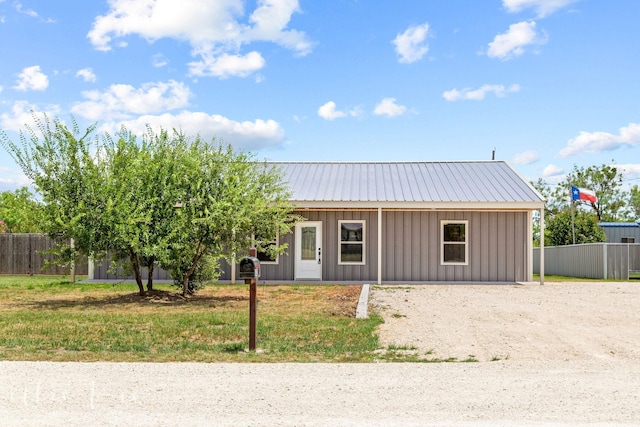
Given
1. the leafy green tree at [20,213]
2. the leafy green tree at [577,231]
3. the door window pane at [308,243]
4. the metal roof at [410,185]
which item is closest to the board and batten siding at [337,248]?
the door window pane at [308,243]

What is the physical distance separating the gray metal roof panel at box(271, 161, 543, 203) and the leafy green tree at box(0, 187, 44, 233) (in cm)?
761

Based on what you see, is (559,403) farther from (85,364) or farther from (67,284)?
(67,284)

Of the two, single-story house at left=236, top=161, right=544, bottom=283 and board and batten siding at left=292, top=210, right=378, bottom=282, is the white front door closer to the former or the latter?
single-story house at left=236, top=161, right=544, bottom=283

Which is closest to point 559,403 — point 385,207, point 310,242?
point 385,207

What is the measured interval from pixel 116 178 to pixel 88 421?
9.18 metres

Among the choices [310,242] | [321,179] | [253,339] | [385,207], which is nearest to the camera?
[253,339]

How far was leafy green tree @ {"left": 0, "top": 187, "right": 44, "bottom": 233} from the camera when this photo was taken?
527 inches

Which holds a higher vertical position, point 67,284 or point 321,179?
point 321,179

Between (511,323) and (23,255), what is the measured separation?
20.2 metres

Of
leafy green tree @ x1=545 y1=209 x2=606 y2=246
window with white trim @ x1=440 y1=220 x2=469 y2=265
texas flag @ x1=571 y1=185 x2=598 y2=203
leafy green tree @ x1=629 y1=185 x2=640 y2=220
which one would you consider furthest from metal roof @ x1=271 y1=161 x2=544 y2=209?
leafy green tree @ x1=629 y1=185 x2=640 y2=220

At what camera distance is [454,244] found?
64.1ft

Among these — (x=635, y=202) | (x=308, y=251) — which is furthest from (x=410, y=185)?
(x=635, y=202)

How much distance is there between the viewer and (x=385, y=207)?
60.5ft

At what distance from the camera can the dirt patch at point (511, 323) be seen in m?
8.06
